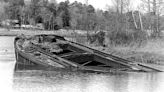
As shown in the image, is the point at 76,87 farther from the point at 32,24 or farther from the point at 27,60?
the point at 32,24

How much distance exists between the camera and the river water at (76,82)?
63.8ft

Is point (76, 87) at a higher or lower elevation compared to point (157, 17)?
lower

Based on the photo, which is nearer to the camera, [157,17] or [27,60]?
[27,60]

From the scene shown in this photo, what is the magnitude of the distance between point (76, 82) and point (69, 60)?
252 inches

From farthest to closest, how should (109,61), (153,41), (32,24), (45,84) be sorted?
1. (32,24)
2. (153,41)
3. (109,61)
4. (45,84)

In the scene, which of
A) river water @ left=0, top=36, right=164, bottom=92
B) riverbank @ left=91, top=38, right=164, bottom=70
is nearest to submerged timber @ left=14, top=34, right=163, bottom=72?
river water @ left=0, top=36, right=164, bottom=92

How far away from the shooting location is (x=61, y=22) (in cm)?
10988

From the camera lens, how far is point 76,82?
21.4 metres

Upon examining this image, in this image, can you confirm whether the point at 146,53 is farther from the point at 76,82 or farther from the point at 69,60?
the point at 76,82

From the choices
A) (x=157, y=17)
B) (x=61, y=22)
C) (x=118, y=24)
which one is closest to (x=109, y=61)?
(x=118, y=24)

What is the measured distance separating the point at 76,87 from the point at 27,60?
850 centimetres

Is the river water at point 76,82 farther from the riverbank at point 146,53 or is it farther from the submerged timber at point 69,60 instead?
the riverbank at point 146,53

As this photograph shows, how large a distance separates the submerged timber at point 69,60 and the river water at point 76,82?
136cm

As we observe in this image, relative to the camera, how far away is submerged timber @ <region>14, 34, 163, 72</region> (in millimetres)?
25938
